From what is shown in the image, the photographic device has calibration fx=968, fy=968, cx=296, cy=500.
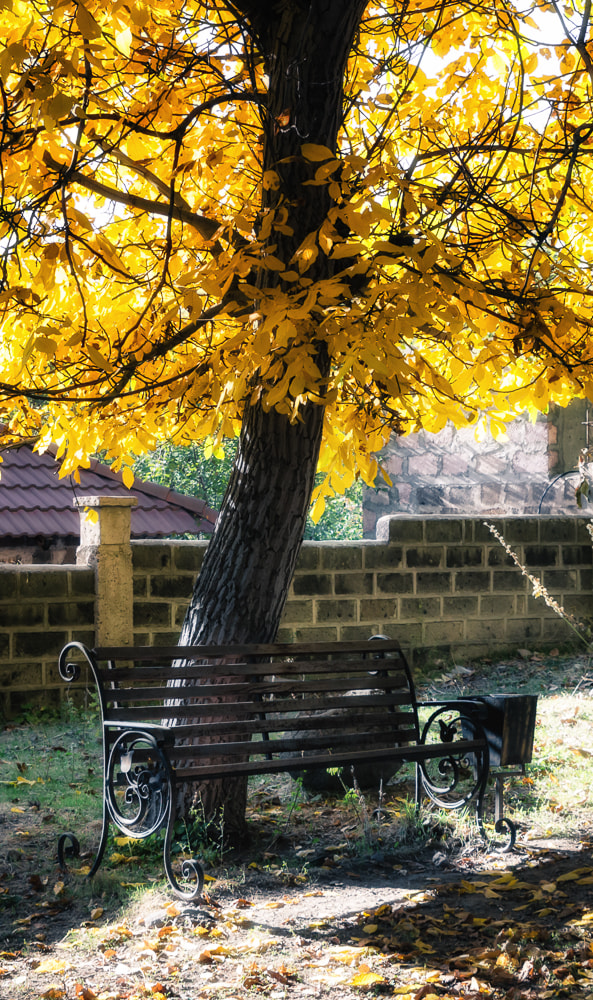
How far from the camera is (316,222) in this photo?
4211mm

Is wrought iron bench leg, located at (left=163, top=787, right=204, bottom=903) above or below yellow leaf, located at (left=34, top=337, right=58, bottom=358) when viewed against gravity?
below

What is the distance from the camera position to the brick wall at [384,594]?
7043 mm

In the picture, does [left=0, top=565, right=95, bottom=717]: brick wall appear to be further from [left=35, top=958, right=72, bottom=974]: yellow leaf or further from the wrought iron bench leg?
[left=35, top=958, right=72, bottom=974]: yellow leaf

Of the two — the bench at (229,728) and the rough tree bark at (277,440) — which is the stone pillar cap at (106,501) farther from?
the rough tree bark at (277,440)

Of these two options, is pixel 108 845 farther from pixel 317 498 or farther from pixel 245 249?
pixel 245 249

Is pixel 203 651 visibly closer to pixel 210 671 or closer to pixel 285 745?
pixel 210 671

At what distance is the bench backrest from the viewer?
13.0 feet

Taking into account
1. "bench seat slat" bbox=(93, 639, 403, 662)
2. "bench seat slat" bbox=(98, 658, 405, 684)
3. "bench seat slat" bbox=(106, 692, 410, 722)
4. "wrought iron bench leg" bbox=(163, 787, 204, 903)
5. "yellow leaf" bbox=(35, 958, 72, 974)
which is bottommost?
"yellow leaf" bbox=(35, 958, 72, 974)

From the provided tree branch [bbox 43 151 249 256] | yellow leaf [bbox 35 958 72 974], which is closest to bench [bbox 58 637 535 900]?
yellow leaf [bbox 35 958 72 974]

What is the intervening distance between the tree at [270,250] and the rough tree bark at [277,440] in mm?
10

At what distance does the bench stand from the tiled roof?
16.7ft

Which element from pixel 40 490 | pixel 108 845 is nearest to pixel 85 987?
pixel 108 845

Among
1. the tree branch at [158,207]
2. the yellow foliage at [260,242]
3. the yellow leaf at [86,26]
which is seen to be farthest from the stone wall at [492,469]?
the yellow leaf at [86,26]

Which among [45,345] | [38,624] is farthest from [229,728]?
[38,624]
